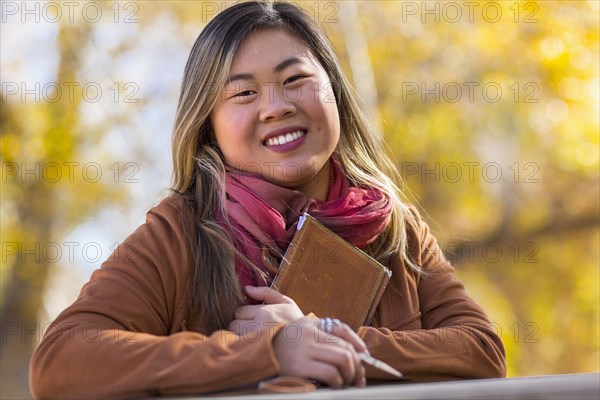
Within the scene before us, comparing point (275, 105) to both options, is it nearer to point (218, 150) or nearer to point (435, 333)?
point (218, 150)

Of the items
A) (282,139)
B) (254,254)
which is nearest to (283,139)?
(282,139)

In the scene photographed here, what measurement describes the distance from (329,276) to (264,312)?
280 millimetres

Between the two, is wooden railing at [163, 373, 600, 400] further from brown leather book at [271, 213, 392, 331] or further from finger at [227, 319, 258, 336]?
brown leather book at [271, 213, 392, 331]

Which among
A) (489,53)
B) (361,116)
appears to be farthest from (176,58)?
(361,116)

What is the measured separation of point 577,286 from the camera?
1105 centimetres

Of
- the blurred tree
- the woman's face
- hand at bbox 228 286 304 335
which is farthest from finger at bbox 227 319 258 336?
the blurred tree

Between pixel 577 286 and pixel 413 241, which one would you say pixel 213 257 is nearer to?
pixel 413 241

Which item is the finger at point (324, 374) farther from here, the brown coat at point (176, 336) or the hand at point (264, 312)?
the hand at point (264, 312)

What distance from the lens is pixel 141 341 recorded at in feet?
5.84

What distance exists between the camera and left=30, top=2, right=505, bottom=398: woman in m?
1.72

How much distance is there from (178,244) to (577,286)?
31.7 ft

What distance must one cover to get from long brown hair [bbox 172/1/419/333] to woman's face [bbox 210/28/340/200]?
0.15 feet

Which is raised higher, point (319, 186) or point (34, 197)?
point (319, 186)

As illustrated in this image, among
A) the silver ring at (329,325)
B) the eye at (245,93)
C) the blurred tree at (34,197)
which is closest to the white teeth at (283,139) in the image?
the eye at (245,93)
